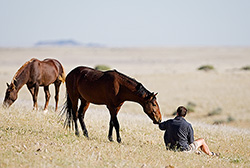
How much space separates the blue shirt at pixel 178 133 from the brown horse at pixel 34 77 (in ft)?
20.8

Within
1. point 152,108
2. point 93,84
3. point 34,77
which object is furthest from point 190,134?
point 34,77

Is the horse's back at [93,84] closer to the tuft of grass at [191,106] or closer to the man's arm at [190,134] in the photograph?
the man's arm at [190,134]

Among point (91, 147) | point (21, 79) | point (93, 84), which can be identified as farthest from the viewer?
point (21, 79)

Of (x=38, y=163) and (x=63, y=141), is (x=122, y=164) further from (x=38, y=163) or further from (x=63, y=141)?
(x=63, y=141)

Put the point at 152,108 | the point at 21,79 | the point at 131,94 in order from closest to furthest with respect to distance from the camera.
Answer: the point at 152,108 → the point at 131,94 → the point at 21,79

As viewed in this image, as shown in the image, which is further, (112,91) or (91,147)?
(112,91)

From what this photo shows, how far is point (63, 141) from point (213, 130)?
6023 mm

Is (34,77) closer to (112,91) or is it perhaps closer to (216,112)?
(112,91)

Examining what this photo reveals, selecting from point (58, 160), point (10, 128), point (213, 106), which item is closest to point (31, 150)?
point (58, 160)

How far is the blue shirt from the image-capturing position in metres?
8.00

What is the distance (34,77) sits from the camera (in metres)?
13.3

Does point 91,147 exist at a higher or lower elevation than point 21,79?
lower

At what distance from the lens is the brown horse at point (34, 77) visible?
12.7 meters

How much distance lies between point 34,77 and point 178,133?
7.03 meters
